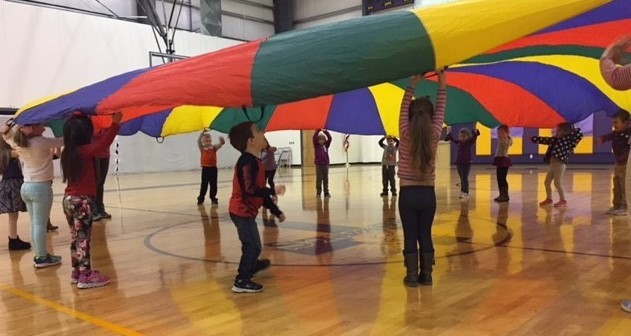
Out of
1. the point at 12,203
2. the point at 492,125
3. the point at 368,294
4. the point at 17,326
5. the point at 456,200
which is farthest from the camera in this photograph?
the point at 456,200

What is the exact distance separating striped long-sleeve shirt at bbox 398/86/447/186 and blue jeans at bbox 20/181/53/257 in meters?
2.53

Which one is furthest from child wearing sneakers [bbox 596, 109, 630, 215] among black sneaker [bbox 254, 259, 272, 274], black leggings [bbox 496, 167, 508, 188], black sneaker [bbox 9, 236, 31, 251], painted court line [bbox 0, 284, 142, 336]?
black sneaker [bbox 9, 236, 31, 251]

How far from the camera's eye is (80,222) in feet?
10.2

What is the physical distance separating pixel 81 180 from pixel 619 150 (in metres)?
5.10

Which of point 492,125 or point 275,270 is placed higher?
point 492,125

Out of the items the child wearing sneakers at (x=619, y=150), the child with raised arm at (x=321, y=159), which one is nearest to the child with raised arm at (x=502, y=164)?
the child wearing sneakers at (x=619, y=150)

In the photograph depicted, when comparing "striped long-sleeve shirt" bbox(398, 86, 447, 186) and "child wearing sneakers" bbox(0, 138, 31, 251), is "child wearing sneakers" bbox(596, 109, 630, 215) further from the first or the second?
"child wearing sneakers" bbox(0, 138, 31, 251)

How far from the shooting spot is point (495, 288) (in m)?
2.84

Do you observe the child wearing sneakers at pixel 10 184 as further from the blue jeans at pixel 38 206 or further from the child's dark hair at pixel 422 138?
the child's dark hair at pixel 422 138

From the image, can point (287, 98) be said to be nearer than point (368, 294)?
Yes

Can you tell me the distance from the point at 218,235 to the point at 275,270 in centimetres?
152

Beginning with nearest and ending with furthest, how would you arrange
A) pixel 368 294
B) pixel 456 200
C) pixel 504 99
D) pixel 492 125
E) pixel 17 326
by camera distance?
pixel 17 326 < pixel 368 294 < pixel 504 99 < pixel 492 125 < pixel 456 200

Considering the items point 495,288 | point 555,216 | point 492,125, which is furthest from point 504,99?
point 495,288

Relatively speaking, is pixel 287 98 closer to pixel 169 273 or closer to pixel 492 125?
pixel 169 273
